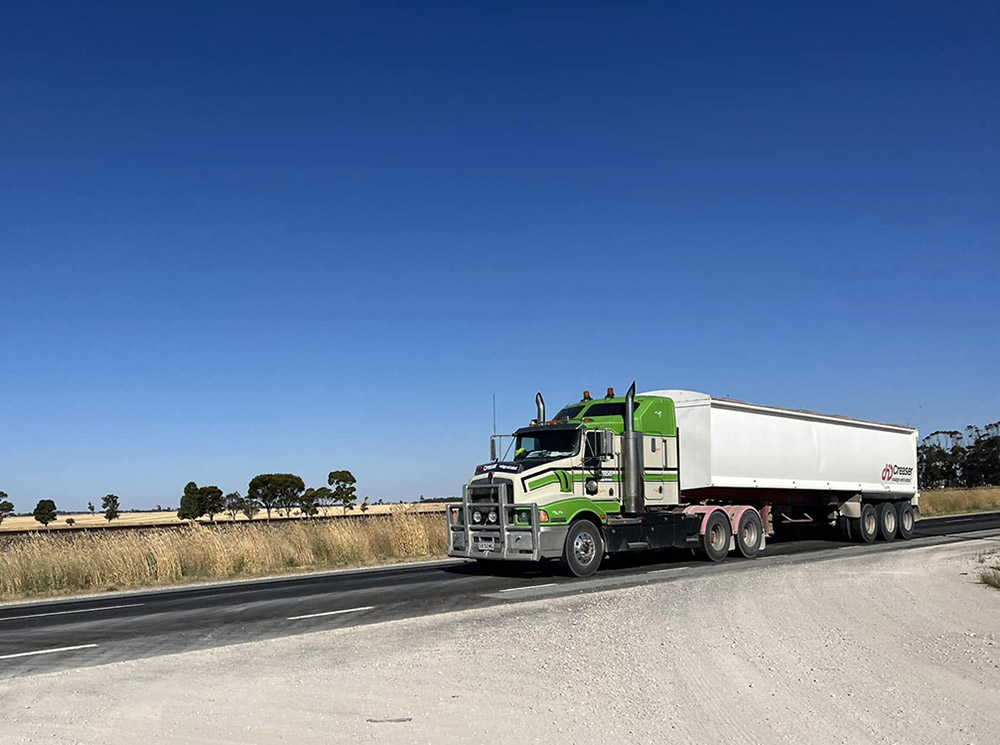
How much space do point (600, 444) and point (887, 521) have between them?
43.0ft

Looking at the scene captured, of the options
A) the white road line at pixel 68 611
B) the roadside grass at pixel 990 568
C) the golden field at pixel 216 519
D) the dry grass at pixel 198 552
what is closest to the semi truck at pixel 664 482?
the roadside grass at pixel 990 568

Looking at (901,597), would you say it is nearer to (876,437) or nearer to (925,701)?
(925,701)

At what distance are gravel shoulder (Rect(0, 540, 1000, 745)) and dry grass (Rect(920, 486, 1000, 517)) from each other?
41964 millimetres

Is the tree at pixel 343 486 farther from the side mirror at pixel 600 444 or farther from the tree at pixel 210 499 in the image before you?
the side mirror at pixel 600 444

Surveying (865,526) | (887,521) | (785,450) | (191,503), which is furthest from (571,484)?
(191,503)

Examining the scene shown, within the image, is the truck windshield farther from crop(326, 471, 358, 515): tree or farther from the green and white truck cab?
crop(326, 471, 358, 515): tree

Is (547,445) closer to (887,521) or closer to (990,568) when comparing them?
(990,568)

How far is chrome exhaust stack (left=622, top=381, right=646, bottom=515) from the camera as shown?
1914cm

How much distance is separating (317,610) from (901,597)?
8.96 metres

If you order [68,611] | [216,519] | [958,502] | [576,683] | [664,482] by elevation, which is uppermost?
[664,482]

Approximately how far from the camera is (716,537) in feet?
69.7

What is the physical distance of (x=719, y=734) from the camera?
6.62 m

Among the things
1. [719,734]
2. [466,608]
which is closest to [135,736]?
[719,734]

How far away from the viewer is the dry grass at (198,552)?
20766 millimetres
